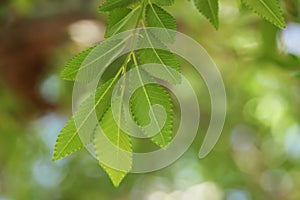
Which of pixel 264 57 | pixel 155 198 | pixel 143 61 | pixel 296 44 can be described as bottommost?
pixel 155 198

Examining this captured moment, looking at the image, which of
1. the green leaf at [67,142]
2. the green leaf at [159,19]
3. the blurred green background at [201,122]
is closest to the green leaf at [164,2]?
the green leaf at [159,19]

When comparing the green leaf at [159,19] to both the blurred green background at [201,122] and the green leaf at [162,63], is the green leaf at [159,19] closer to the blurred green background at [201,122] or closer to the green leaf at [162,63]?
the green leaf at [162,63]

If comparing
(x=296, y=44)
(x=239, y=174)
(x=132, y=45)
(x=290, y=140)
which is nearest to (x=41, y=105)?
(x=239, y=174)

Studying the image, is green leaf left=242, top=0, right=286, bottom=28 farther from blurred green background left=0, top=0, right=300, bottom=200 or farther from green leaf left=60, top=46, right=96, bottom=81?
blurred green background left=0, top=0, right=300, bottom=200

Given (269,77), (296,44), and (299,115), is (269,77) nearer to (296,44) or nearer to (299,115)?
(299,115)

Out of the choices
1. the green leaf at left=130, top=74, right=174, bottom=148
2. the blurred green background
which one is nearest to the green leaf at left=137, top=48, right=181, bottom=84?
the green leaf at left=130, top=74, right=174, bottom=148

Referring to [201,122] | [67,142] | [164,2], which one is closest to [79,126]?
[67,142]

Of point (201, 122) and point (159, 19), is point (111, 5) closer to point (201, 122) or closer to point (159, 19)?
point (159, 19)
